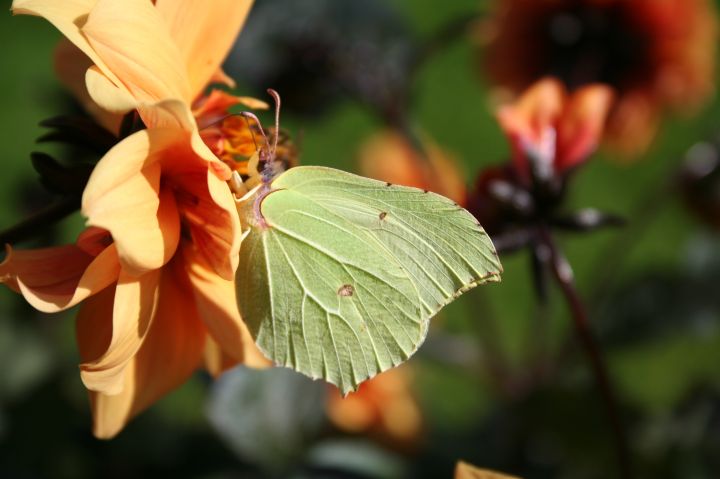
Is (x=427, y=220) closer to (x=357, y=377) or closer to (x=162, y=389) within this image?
(x=357, y=377)

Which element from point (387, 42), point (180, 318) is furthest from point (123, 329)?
point (387, 42)

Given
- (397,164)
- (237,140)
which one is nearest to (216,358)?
(237,140)

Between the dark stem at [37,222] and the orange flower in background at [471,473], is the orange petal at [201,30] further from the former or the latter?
the orange flower in background at [471,473]

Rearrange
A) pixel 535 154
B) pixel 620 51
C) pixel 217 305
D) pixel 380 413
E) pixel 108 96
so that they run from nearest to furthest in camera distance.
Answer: pixel 108 96
pixel 217 305
pixel 535 154
pixel 380 413
pixel 620 51

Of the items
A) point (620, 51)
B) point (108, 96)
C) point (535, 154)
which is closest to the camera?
point (108, 96)

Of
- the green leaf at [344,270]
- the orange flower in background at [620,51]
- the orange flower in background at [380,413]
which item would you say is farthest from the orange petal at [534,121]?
the orange flower in background at [620,51]

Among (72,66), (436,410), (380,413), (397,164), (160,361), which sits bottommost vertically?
(436,410)

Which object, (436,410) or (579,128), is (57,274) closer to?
(579,128)
